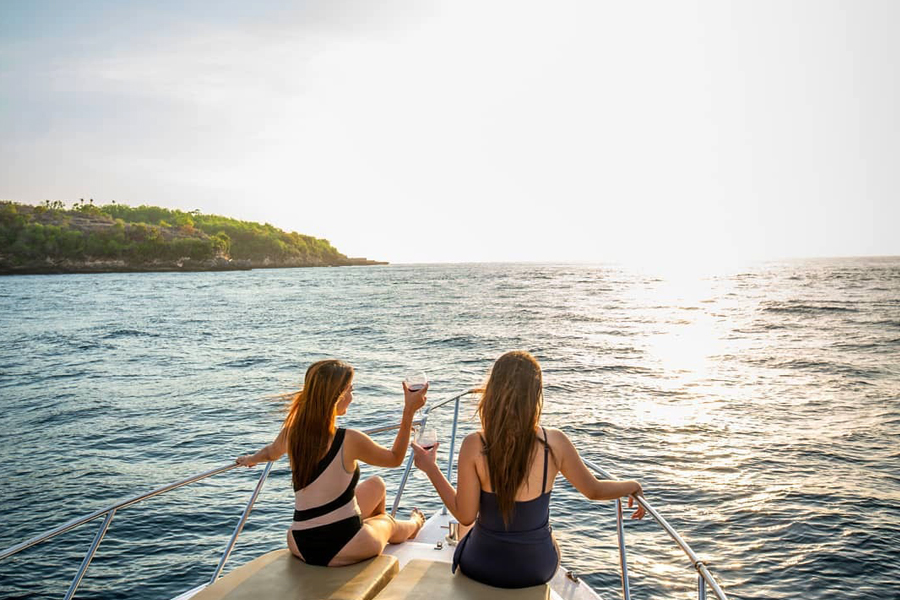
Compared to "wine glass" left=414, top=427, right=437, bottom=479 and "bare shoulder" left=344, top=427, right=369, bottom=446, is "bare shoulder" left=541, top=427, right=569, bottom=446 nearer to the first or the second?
"wine glass" left=414, top=427, right=437, bottom=479

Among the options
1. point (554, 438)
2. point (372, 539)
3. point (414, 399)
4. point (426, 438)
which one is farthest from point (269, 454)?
point (554, 438)

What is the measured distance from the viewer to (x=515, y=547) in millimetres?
3229

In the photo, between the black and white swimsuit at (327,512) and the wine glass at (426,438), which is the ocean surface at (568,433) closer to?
the black and white swimsuit at (327,512)

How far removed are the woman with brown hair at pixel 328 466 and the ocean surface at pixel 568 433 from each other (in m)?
1.03

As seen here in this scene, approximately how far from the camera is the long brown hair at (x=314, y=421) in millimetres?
3789

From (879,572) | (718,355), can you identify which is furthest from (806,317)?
(879,572)

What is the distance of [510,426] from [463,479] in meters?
0.40

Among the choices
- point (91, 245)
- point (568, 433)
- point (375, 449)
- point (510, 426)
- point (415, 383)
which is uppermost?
point (91, 245)

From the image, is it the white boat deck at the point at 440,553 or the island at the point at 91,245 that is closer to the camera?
the white boat deck at the point at 440,553

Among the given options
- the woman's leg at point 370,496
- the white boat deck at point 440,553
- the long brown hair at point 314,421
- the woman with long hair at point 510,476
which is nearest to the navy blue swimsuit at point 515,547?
the woman with long hair at point 510,476

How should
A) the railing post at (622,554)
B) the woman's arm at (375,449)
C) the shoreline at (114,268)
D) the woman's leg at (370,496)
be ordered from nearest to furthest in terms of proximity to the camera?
1. the woman's arm at (375,449)
2. the railing post at (622,554)
3. the woman's leg at (370,496)
4. the shoreline at (114,268)

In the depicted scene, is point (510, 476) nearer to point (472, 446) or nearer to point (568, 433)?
point (472, 446)

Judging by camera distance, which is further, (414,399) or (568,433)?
(568,433)

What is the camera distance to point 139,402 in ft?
64.6
